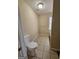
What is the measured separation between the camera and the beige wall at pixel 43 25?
9799 mm

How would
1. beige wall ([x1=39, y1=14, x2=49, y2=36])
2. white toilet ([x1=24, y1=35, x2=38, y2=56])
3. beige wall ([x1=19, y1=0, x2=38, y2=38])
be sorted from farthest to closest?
beige wall ([x1=39, y1=14, x2=49, y2=36]), beige wall ([x1=19, y1=0, x2=38, y2=38]), white toilet ([x1=24, y1=35, x2=38, y2=56])

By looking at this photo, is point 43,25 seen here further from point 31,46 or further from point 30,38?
point 31,46

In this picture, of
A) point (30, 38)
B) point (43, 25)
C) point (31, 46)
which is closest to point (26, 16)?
point (30, 38)

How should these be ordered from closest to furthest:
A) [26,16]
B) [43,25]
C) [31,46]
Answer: [31,46] < [26,16] < [43,25]

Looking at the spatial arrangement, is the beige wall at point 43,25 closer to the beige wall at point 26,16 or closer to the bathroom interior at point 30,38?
the beige wall at point 26,16

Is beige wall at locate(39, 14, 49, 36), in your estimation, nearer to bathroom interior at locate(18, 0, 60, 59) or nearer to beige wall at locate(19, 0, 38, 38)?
beige wall at locate(19, 0, 38, 38)

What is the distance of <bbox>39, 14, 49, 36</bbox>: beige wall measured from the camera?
386 inches

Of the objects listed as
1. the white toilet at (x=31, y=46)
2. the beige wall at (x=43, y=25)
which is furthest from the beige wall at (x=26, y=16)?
the beige wall at (x=43, y=25)

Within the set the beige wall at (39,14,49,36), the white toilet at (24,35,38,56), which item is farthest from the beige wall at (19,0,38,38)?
the beige wall at (39,14,49,36)

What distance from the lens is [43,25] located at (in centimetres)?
992

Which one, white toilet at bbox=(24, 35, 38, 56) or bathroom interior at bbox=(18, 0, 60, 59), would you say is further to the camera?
white toilet at bbox=(24, 35, 38, 56)
